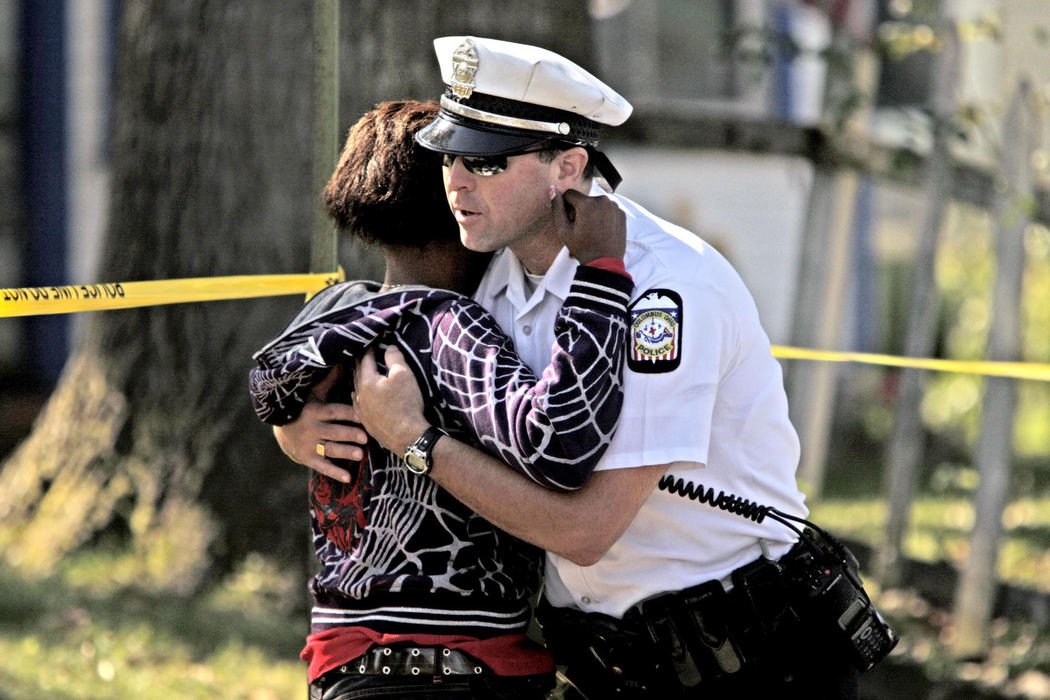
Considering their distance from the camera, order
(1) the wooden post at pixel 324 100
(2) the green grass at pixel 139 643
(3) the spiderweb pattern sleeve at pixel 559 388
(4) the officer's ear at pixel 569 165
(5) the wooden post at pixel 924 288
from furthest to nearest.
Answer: (5) the wooden post at pixel 924 288
(2) the green grass at pixel 139 643
(1) the wooden post at pixel 324 100
(4) the officer's ear at pixel 569 165
(3) the spiderweb pattern sleeve at pixel 559 388

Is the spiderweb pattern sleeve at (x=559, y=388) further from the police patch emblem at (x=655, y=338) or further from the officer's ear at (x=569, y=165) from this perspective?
the officer's ear at (x=569, y=165)

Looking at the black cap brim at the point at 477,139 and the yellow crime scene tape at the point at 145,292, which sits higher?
the black cap brim at the point at 477,139

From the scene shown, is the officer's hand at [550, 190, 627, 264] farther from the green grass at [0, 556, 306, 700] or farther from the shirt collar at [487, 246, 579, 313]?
the green grass at [0, 556, 306, 700]

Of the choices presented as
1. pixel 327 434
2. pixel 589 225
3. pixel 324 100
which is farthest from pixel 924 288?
pixel 327 434

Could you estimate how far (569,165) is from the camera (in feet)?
7.42

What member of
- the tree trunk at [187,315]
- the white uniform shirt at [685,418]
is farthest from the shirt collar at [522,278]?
the tree trunk at [187,315]

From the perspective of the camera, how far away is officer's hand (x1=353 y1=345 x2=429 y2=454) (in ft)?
7.05

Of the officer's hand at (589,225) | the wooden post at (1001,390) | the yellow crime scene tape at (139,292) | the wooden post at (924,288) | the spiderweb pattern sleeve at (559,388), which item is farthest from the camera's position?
the wooden post at (924,288)

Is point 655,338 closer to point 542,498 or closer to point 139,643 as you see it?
point 542,498

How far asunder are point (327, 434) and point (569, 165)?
2.10ft

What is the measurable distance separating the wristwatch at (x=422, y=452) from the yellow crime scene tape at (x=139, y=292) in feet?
2.90

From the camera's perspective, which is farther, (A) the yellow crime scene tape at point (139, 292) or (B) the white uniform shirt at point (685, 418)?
(A) the yellow crime scene tape at point (139, 292)

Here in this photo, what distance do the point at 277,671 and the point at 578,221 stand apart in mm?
2821

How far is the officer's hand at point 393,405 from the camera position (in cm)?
215
